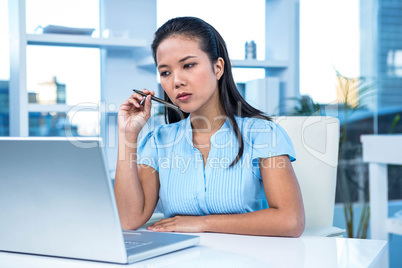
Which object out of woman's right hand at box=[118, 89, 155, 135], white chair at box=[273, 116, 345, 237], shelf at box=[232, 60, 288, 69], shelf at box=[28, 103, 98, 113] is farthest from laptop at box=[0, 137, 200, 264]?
shelf at box=[232, 60, 288, 69]

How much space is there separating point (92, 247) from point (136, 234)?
0.65 ft

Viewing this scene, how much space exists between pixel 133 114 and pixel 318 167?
2.01ft

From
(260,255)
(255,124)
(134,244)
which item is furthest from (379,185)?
(134,244)

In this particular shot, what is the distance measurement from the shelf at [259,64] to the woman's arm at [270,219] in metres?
1.79

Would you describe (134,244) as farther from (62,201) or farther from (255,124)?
(255,124)

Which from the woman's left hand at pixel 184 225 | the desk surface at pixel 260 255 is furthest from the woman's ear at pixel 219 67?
the desk surface at pixel 260 255

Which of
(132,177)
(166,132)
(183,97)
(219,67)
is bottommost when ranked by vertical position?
(132,177)

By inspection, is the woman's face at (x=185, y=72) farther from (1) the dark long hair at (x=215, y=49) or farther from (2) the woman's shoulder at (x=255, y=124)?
(2) the woman's shoulder at (x=255, y=124)

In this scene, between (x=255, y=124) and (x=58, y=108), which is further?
(x=58, y=108)

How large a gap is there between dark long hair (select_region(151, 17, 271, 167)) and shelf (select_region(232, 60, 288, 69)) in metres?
1.44

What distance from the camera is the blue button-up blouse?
4.51 ft

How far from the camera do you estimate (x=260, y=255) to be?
0.87 m

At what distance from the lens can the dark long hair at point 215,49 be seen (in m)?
1.46

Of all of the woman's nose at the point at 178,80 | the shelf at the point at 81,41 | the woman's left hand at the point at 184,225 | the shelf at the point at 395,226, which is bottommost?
the shelf at the point at 395,226
